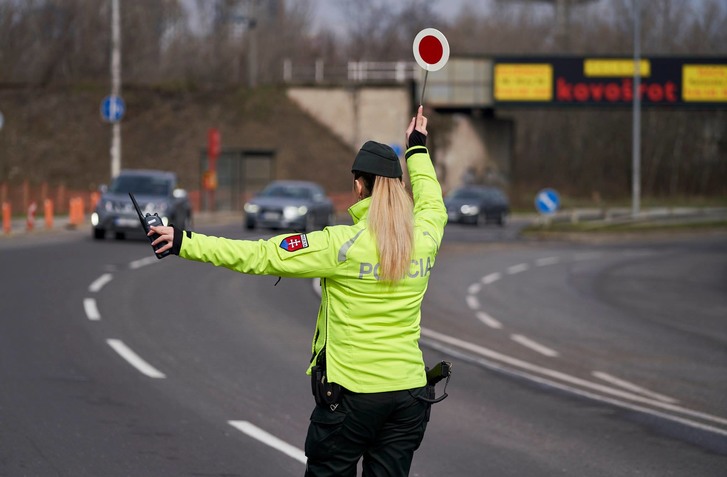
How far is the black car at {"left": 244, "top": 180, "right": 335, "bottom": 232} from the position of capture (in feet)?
115

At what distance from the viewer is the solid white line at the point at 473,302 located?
60.4 ft

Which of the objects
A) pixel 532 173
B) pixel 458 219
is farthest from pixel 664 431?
pixel 532 173

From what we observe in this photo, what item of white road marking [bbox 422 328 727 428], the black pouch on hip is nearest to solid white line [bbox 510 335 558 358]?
white road marking [bbox 422 328 727 428]

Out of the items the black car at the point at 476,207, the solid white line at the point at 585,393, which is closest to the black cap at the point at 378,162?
the solid white line at the point at 585,393

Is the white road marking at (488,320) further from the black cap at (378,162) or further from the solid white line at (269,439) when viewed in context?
the black cap at (378,162)

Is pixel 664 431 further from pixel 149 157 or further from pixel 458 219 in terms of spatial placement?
pixel 149 157

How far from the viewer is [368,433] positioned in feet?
15.3

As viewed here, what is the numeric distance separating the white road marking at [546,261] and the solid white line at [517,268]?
1.13ft

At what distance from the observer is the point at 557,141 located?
Answer: 296ft

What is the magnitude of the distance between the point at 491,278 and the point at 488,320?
6.83 m

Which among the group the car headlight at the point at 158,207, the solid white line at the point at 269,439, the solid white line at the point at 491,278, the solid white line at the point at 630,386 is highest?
the car headlight at the point at 158,207

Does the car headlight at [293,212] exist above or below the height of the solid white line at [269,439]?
above

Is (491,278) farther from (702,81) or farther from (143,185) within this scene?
(702,81)

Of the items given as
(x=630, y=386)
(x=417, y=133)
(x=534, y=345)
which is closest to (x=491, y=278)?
(x=534, y=345)
